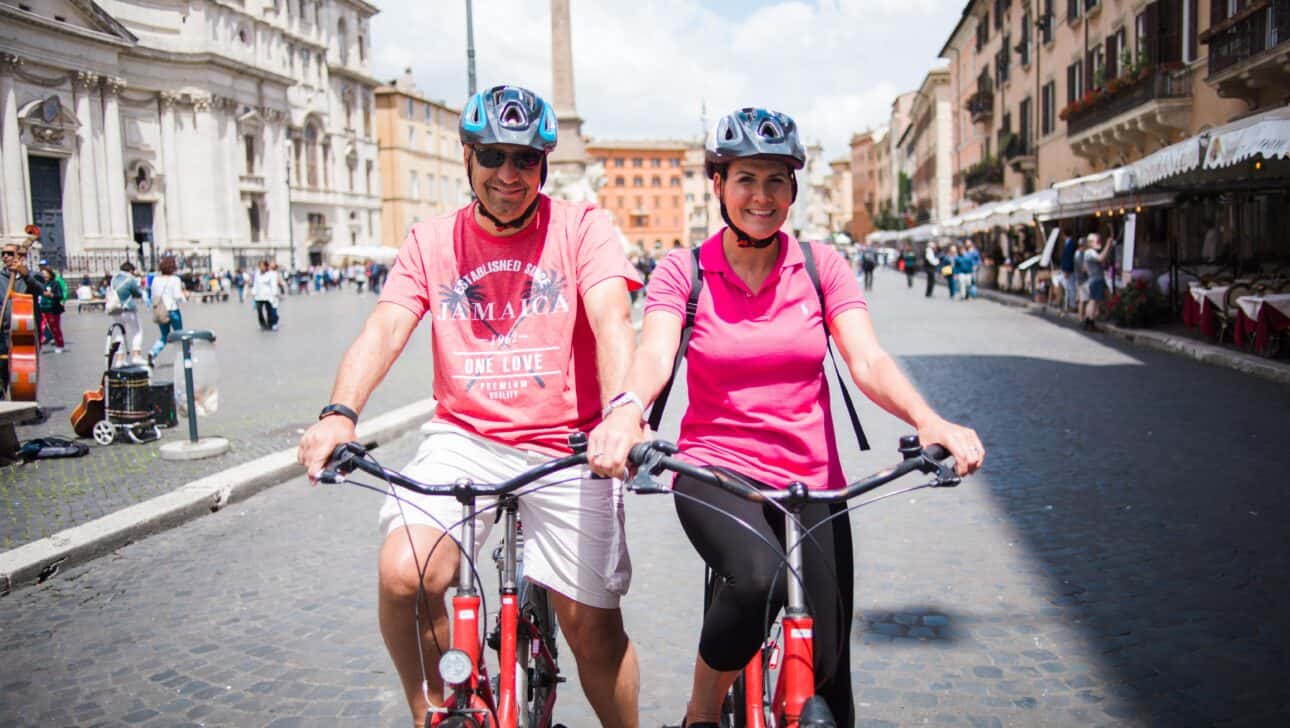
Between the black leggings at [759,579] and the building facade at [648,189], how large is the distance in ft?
451

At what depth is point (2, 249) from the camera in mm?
11539

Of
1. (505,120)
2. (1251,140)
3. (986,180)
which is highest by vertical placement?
(986,180)

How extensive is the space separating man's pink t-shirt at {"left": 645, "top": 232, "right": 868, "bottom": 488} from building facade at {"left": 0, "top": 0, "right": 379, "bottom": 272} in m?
34.9

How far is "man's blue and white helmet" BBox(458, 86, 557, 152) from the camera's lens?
271 centimetres

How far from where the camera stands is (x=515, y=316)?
112 inches

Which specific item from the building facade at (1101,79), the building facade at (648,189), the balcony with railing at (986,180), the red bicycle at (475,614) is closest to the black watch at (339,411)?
the red bicycle at (475,614)

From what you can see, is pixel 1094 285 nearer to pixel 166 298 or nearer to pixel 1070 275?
pixel 1070 275

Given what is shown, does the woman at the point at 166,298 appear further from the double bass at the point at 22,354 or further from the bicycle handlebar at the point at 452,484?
the bicycle handlebar at the point at 452,484

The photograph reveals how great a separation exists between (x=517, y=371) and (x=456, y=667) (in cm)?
82

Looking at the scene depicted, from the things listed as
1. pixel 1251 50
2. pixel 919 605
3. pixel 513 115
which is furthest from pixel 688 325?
pixel 1251 50

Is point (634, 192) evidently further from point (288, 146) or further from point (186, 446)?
point (186, 446)

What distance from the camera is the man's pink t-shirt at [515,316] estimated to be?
2.81 m

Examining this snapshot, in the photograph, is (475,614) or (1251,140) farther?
(1251,140)

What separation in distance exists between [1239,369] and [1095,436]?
5209mm
